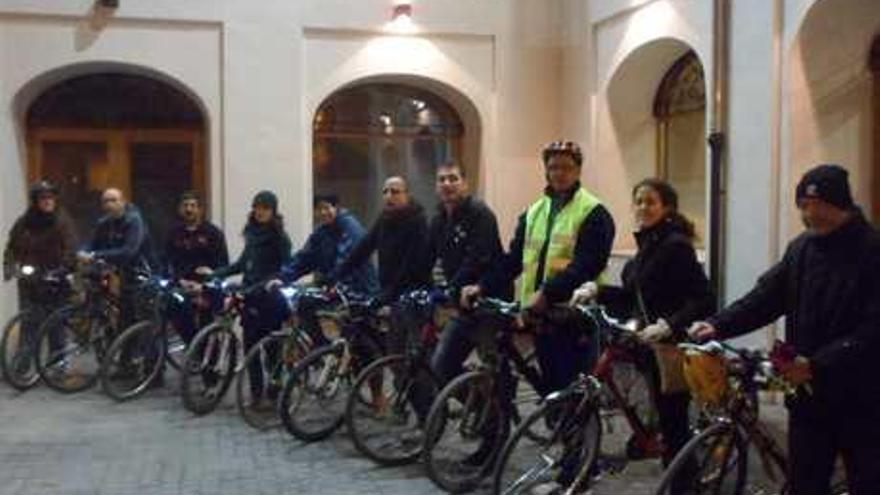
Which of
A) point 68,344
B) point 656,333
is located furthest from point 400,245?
point 68,344

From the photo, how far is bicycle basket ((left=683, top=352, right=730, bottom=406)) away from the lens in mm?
4219

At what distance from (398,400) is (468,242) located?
3.19 feet

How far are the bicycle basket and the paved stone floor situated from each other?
159 cm

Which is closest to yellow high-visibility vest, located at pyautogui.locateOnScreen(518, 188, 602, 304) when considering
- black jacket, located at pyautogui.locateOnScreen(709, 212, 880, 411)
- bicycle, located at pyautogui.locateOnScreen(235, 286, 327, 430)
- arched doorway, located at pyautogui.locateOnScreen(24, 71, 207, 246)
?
black jacket, located at pyautogui.locateOnScreen(709, 212, 880, 411)

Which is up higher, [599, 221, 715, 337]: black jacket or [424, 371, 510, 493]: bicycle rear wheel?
[599, 221, 715, 337]: black jacket

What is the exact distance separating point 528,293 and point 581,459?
101cm

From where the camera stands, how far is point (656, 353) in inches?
→ 202

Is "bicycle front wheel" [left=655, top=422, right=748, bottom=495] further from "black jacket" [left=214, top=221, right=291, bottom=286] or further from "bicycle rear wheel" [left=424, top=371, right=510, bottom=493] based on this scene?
"black jacket" [left=214, top=221, right=291, bottom=286]

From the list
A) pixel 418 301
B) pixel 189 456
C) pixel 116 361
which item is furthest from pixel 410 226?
pixel 116 361

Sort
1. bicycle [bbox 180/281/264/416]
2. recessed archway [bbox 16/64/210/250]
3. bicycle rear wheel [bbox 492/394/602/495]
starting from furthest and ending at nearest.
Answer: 1. recessed archway [bbox 16/64/210/250]
2. bicycle [bbox 180/281/264/416]
3. bicycle rear wheel [bbox 492/394/602/495]

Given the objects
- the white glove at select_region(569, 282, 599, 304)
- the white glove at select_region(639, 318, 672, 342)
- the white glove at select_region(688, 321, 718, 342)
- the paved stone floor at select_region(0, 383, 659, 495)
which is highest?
the white glove at select_region(569, 282, 599, 304)

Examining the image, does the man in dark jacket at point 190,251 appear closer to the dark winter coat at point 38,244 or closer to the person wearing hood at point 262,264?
the person wearing hood at point 262,264

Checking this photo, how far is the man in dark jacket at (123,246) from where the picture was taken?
870 centimetres

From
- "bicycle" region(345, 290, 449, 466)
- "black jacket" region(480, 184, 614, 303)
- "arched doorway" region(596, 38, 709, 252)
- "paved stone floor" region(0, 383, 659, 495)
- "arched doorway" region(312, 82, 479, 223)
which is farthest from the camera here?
"arched doorway" region(312, 82, 479, 223)
